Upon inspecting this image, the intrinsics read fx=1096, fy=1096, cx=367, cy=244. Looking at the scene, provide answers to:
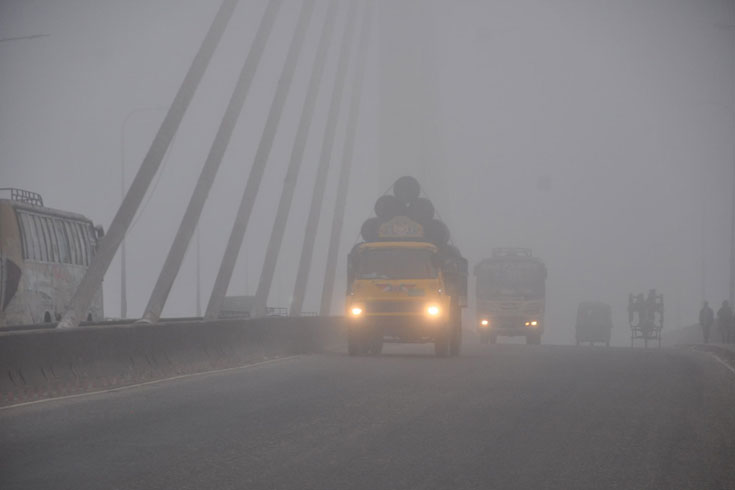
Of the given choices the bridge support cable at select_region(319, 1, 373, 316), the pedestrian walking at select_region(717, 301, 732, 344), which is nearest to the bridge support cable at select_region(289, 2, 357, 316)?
the bridge support cable at select_region(319, 1, 373, 316)

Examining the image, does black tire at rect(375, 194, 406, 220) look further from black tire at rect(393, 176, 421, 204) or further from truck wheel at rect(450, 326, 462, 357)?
truck wheel at rect(450, 326, 462, 357)

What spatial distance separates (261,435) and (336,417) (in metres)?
1.63

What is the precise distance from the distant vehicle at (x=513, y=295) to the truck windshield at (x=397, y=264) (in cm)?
1975

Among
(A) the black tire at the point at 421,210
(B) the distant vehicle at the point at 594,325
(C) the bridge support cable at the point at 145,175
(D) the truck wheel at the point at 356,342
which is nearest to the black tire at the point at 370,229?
(A) the black tire at the point at 421,210

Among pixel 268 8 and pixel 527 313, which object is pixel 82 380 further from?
pixel 527 313

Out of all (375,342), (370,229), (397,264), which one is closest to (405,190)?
(370,229)

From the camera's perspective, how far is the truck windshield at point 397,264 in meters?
23.8

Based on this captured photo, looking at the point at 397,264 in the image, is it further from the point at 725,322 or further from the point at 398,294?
the point at 725,322

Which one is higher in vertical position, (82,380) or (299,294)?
(299,294)

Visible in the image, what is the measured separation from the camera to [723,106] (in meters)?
51.2

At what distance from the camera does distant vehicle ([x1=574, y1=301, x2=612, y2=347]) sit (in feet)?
201

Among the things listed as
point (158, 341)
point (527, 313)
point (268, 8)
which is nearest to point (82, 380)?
point (158, 341)

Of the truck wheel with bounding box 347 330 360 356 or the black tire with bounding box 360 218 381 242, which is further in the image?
the black tire with bounding box 360 218 381 242

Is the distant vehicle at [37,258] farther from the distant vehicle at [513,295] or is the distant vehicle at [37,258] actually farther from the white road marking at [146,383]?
the distant vehicle at [513,295]
